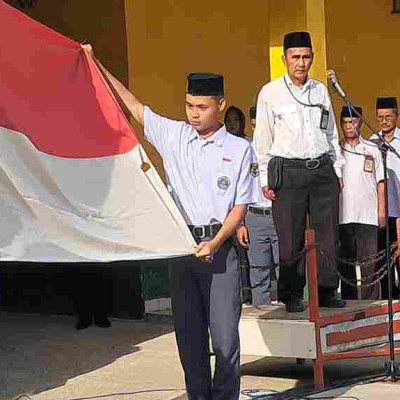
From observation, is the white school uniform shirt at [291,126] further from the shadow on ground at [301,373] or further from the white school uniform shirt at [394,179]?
the white school uniform shirt at [394,179]

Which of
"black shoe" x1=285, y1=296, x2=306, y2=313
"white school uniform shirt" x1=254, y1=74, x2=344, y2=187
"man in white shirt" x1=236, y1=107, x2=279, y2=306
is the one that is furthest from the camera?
"man in white shirt" x1=236, y1=107, x2=279, y2=306

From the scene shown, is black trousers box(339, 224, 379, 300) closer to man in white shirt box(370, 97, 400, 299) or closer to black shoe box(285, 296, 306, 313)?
man in white shirt box(370, 97, 400, 299)

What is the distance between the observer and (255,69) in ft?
35.3

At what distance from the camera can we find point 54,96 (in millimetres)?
4766

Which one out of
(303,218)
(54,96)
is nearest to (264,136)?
(303,218)

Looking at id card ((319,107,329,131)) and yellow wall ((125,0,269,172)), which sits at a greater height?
yellow wall ((125,0,269,172))

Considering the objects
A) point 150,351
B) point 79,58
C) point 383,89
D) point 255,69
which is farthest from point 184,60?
point 79,58

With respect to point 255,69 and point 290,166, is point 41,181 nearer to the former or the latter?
point 290,166

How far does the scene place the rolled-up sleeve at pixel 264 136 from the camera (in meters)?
6.78

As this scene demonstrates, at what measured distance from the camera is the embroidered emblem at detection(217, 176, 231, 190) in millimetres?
5004

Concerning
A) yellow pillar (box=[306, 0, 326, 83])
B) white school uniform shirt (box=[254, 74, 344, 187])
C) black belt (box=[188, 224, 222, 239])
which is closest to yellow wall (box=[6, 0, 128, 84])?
yellow pillar (box=[306, 0, 326, 83])

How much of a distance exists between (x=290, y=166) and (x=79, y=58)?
2.22 meters

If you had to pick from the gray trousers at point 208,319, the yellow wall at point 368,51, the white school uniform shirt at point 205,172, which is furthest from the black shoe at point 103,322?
the yellow wall at point 368,51

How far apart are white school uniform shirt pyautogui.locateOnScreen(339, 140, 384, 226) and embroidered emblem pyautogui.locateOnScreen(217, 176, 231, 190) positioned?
341 centimetres
